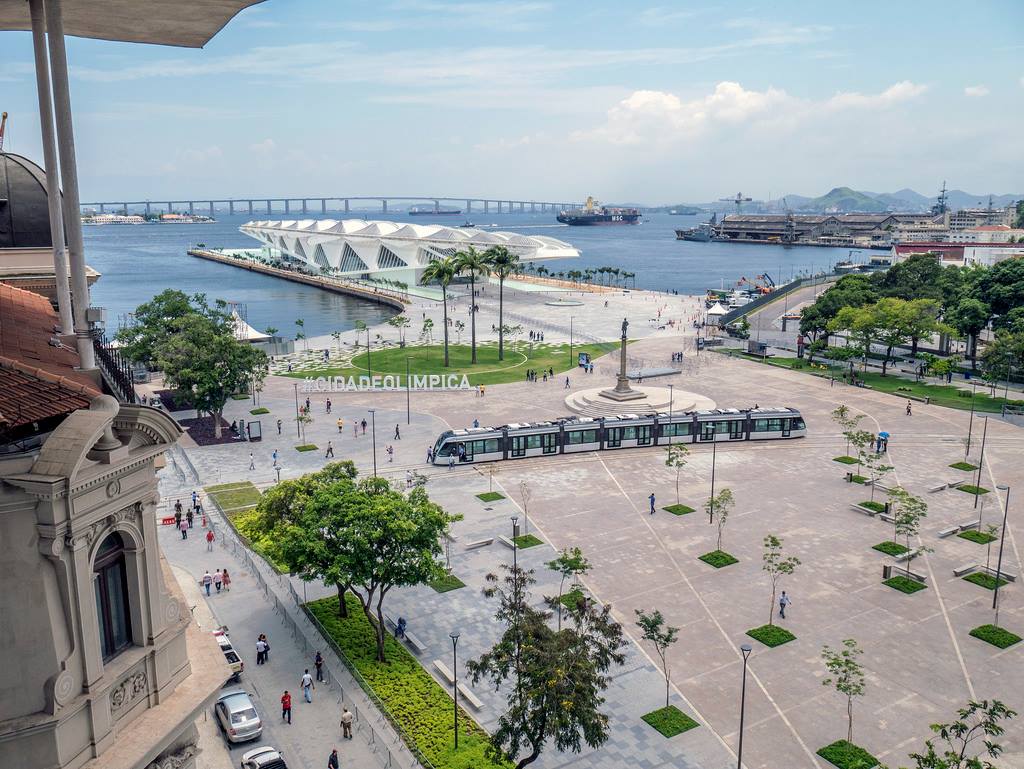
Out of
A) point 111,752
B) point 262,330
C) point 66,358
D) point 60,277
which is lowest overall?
point 262,330

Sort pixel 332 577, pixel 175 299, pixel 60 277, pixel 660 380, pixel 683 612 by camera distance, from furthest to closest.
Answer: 1. pixel 660 380
2. pixel 175 299
3. pixel 683 612
4. pixel 332 577
5. pixel 60 277

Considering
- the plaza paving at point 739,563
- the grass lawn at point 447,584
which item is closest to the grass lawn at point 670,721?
the plaza paving at point 739,563

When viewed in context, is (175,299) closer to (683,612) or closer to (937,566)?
(683,612)

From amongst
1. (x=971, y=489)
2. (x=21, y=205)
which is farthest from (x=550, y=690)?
(x=971, y=489)

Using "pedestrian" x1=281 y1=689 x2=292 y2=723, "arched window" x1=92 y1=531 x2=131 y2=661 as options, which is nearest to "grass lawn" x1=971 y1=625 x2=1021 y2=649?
"pedestrian" x1=281 y1=689 x2=292 y2=723

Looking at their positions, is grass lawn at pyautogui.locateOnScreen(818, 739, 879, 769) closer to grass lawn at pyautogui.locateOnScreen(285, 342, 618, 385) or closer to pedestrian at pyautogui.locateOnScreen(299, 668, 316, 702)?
pedestrian at pyautogui.locateOnScreen(299, 668, 316, 702)

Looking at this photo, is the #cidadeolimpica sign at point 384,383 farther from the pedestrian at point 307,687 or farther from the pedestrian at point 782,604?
the pedestrian at point 307,687

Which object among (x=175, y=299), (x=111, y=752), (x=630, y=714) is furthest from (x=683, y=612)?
(x=175, y=299)
